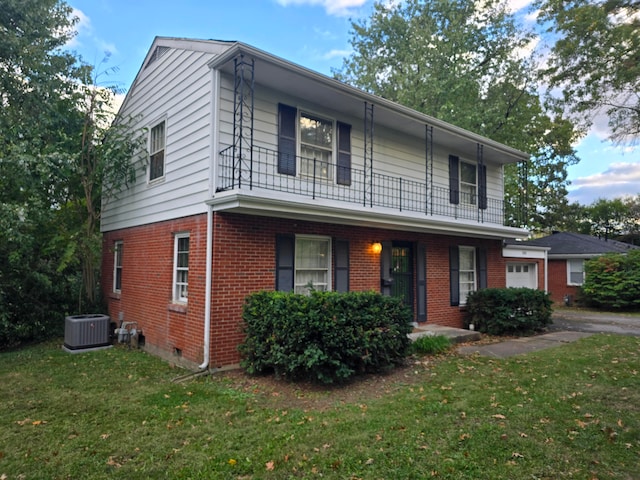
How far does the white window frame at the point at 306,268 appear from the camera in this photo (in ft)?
26.5

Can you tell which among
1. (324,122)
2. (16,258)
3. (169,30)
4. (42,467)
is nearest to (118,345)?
(16,258)

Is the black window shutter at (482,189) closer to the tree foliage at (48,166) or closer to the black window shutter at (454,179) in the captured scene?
the black window shutter at (454,179)

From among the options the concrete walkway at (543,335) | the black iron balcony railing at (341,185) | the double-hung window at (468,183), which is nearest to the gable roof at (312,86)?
the double-hung window at (468,183)

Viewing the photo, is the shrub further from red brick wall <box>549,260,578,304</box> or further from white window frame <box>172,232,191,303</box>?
red brick wall <box>549,260,578,304</box>

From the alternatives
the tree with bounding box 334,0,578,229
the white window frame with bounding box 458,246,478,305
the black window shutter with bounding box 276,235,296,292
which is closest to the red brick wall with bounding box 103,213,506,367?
the black window shutter with bounding box 276,235,296,292

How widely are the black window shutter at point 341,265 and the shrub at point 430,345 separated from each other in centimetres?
184

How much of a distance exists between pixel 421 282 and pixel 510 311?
2.31 metres

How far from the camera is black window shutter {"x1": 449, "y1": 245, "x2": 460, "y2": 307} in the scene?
11195 millimetres

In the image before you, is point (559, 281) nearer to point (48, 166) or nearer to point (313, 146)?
point (313, 146)

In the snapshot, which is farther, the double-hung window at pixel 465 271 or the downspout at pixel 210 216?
the double-hung window at pixel 465 271

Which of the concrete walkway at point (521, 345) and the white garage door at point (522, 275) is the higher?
the white garage door at point (522, 275)

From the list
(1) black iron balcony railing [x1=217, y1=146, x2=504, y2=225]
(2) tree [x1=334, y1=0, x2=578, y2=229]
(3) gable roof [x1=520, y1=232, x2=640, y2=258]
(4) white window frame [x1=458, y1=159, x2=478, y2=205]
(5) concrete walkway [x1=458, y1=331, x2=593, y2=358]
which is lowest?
(5) concrete walkway [x1=458, y1=331, x2=593, y2=358]

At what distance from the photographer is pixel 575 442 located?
13.0 feet

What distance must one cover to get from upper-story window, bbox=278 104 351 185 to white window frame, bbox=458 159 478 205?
458 cm
